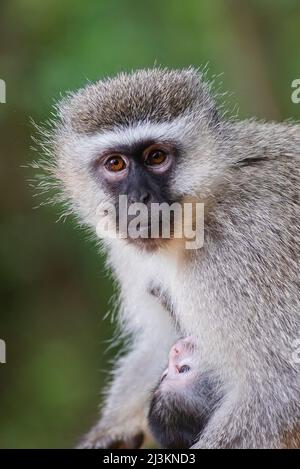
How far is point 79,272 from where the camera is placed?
351 inches

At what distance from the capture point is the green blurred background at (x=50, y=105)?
25.0 ft

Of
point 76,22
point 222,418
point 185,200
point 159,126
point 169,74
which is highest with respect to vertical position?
point 76,22

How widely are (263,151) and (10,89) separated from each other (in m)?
3.48

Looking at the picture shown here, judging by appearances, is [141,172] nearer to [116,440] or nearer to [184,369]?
[184,369]

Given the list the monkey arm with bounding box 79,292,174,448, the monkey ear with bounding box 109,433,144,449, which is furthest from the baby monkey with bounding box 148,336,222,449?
the monkey ear with bounding box 109,433,144,449

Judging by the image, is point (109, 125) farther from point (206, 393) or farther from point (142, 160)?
point (206, 393)

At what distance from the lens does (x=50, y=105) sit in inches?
277

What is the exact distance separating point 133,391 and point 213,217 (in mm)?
1526

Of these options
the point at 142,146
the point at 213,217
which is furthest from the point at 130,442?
the point at 142,146

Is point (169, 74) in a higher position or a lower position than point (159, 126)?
higher

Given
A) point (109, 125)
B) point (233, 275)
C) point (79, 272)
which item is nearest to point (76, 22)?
point (79, 272)

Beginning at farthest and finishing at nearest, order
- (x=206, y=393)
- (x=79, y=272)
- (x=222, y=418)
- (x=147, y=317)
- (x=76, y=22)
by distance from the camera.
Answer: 1. (x=79, y=272)
2. (x=76, y=22)
3. (x=147, y=317)
4. (x=206, y=393)
5. (x=222, y=418)

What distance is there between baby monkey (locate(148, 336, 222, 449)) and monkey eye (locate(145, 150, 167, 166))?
37.7 inches

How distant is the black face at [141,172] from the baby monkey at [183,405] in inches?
29.5
